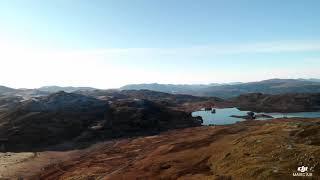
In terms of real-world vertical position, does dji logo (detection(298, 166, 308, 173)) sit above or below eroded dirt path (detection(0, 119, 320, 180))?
above

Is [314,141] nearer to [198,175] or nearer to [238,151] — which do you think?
[238,151]

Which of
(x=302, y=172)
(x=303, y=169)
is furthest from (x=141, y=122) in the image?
(x=302, y=172)

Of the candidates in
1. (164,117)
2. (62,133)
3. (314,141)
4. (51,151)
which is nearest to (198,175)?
(314,141)

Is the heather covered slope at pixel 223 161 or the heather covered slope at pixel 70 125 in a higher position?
the heather covered slope at pixel 223 161

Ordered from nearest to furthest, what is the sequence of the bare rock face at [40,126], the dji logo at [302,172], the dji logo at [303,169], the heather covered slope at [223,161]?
the dji logo at [302,172] → the dji logo at [303,169] → the heather covered slope at [223,161] → the bare rock face at [40,126]

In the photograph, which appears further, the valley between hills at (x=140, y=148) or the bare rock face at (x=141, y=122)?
the bare rock face at (x=141, y=122)

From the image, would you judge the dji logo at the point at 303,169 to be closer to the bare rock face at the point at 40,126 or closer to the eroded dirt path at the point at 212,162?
the eroded dirt path at the point at 212,162

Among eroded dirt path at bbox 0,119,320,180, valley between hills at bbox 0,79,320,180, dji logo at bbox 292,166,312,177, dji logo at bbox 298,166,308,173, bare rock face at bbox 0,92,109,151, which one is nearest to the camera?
dji logo at bbox 292,166,312,177

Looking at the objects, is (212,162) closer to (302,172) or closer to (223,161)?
(223,161)

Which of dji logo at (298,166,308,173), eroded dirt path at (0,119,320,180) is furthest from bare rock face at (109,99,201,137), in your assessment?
dji logo at (298,166,308,173)

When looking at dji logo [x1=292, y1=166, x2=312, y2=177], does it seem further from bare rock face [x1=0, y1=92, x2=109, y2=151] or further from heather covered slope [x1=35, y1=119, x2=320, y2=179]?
bare rock face [x1=0, y1=92, x2=109, y2=151]

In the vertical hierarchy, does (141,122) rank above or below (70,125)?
above

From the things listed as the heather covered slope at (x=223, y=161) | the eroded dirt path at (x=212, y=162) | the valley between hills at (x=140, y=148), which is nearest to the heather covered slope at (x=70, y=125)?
the valley between hills at (x=140, y=148)

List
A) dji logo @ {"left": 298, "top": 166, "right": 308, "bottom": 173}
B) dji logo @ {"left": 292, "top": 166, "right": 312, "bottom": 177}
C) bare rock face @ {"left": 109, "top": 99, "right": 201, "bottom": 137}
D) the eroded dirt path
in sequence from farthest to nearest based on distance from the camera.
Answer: bare rock face @ {"left": 109, "top": 99, "right": 201, "bottom": 137}
the eroded dirt path
dji logo @ {"left": 298, "top": 166, "right": 308, "bottom": 173}
dji logo @ {"left": 292, "top": 166, "right": 312, "bottom": 177}
